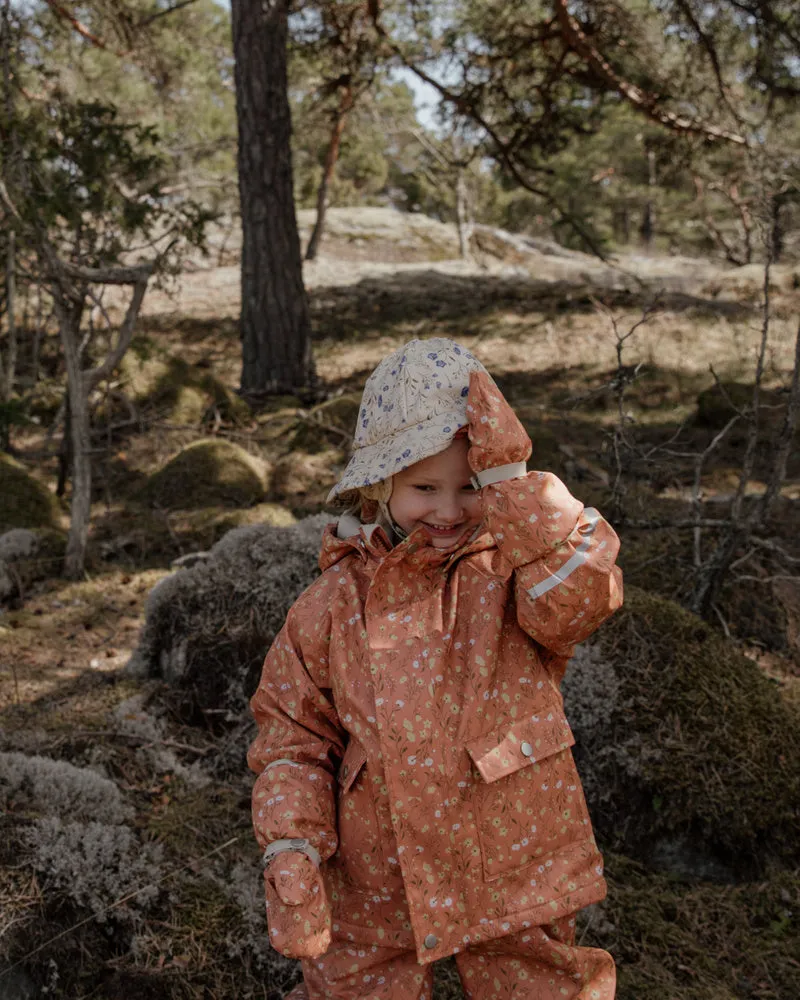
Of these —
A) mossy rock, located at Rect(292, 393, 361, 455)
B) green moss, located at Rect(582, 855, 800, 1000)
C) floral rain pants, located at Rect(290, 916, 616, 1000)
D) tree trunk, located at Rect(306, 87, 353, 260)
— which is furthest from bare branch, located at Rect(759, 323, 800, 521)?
tree trunk, located at Rect(306, 87, 353, 260)

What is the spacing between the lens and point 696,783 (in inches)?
125

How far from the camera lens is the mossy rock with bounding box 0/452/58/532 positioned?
6242 mm

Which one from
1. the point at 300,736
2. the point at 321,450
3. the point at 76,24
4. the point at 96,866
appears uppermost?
the point at 76,24

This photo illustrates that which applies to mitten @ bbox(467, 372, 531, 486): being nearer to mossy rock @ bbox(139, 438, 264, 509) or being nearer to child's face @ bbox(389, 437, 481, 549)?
child's face @ bbox(389, 437, 481, 549)

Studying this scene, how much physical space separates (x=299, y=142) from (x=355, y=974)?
15.1 metres

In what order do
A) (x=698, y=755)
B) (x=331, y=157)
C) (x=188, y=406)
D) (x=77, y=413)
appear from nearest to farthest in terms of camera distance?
(x=698, y=755) < (x=77, y=413) < (x=188, y=406) < (x=331, y=157)

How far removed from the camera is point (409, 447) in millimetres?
2025

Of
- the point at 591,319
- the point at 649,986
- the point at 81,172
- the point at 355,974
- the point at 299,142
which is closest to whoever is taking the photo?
the point at 355,974

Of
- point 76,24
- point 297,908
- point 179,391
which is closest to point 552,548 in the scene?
point 297,908

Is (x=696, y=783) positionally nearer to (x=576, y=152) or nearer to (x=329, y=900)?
(x=329, y=900)

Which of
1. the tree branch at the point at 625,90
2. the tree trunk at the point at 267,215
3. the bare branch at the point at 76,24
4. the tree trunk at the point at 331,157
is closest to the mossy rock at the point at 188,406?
the tree trunk at the point at 267,215

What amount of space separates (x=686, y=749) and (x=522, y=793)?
1457mm

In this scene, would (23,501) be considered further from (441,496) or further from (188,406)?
(441,496)

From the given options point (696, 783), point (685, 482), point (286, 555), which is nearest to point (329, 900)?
point (696, 783)
